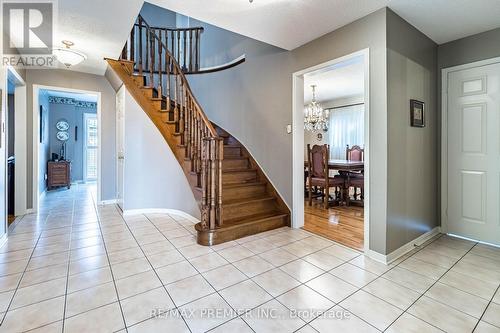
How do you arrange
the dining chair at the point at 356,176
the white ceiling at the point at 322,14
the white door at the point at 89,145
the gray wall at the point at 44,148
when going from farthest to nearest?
1. the white door at the point at 89,145
2. the gray wall at the point at 44,148
3. the dining chair at the point at 356,176
4. the white ceiling at the point at 322,14

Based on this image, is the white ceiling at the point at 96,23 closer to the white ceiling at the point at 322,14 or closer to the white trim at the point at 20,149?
the white ceiling at the point at 322,14

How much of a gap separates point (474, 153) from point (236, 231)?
9.80 ft

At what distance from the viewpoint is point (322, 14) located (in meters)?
2.40

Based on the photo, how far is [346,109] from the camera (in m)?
6.97

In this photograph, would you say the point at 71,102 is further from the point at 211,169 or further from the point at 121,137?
the point at 211,169

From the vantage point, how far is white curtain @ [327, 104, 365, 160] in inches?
262

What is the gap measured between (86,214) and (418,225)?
188 inches

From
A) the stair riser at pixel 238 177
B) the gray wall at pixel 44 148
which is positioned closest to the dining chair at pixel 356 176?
the stair riser at pixel 238 177

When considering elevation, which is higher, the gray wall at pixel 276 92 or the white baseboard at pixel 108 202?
the gray wall at pixel 276 92

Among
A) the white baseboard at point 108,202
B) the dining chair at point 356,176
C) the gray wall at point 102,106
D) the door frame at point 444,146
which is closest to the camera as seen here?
the door frame at point 444,146

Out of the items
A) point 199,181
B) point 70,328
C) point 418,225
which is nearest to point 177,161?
point 199,181

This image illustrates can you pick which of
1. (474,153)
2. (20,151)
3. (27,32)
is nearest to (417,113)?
(474,153)

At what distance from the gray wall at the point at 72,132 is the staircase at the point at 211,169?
14.4ft

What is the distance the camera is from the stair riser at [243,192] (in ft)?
11.3
